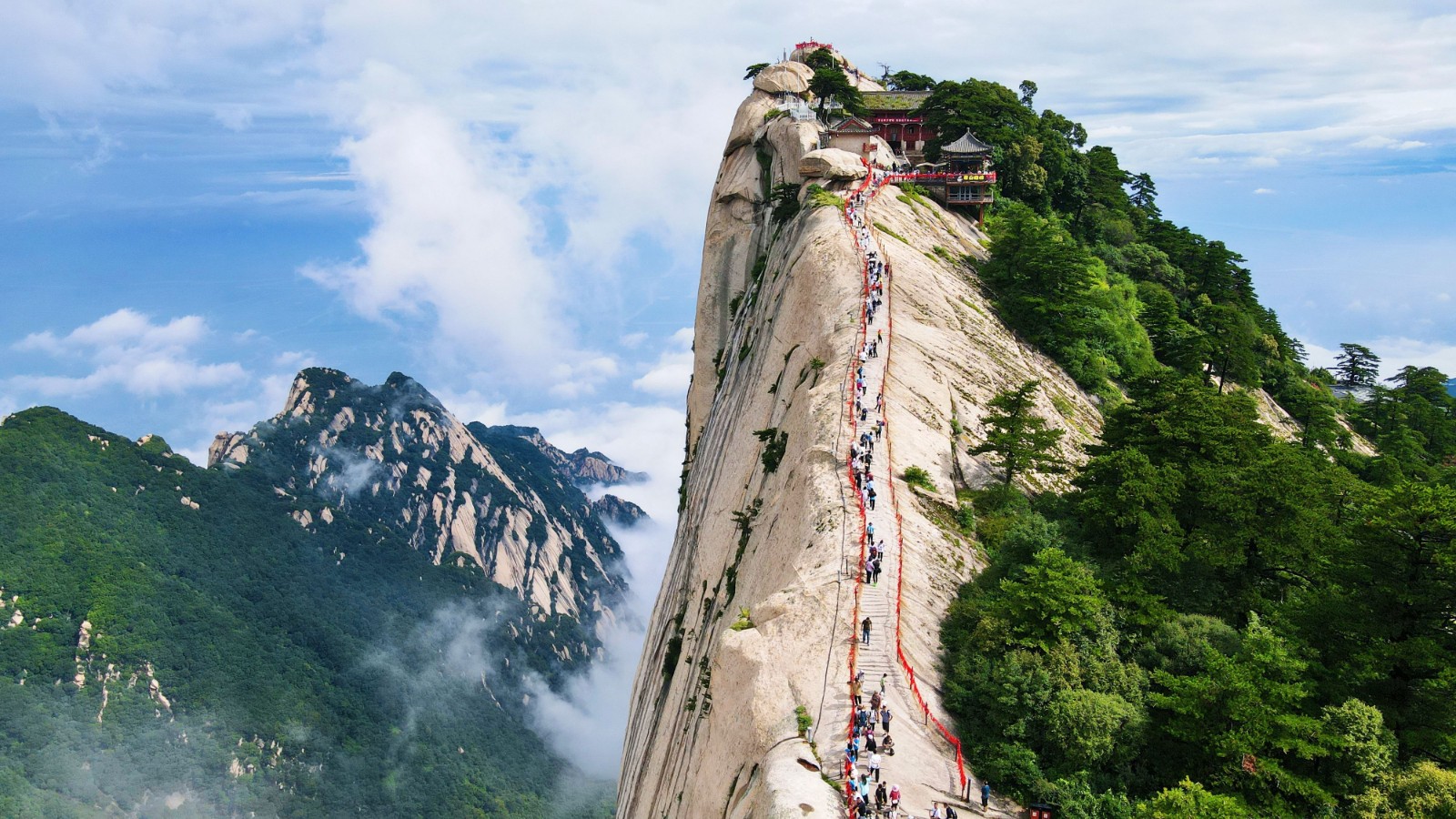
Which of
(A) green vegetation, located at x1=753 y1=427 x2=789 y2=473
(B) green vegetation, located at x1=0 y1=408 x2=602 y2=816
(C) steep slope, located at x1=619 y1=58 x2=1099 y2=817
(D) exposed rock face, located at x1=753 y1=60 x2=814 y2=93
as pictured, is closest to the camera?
(C) steep slope, located at x1=619 y1=58 x2=1099 y2=817

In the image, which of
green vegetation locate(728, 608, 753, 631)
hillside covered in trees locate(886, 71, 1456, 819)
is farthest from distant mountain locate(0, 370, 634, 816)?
hillside covered in trees locate(886, 71, 1456, 819)

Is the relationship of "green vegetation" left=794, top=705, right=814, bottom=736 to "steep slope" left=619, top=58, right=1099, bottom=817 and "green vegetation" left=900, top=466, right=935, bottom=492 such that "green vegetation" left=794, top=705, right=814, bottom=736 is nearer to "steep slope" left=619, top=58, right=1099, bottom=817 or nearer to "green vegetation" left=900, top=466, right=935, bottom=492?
"steep slope" left=619, top=58, right=1099, bottom=817

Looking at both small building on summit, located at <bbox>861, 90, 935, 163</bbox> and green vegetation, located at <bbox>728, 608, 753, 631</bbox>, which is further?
small building on summit, located at <bbox>861, 90, 935, 163</bbox>

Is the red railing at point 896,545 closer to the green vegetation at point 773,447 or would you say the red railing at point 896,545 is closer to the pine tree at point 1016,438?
the green vegetation at point 773,447

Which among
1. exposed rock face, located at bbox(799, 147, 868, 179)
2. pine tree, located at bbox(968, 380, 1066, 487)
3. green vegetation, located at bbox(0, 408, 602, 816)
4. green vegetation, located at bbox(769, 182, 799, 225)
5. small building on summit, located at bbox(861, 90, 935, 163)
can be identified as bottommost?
green vegetation, located at bbox(0, 408, 602, 816)

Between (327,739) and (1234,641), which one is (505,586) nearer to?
(327,739)

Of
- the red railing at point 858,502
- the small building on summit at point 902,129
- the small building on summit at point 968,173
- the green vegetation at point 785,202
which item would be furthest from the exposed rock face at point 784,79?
the red railing at point 858,502
